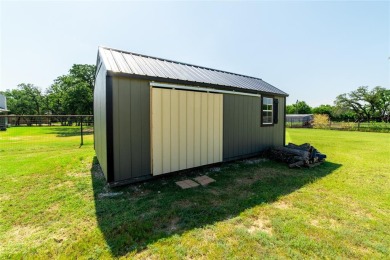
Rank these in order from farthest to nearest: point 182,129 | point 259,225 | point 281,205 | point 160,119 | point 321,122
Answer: point 321,122, point 182,129, point 160,119, point 281,205, point 259,225

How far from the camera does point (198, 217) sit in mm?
2652

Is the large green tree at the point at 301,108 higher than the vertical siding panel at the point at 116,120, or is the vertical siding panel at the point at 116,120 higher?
the large green tree at the point at 301,108

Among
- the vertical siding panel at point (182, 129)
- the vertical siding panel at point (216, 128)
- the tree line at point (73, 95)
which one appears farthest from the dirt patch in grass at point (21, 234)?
the tree line at point (73, 95)

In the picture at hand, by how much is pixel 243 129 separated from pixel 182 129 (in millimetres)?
2630

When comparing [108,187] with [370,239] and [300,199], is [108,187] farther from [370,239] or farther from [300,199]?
[370,239]

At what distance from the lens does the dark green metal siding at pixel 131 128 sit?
362 centimetres

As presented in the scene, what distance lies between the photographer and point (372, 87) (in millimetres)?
33781

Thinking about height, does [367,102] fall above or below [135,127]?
above

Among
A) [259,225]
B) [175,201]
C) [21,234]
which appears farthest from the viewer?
[175,201]

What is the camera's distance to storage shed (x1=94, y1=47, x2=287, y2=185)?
3.64 meters

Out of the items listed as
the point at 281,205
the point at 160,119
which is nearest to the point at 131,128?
the point at 160,119

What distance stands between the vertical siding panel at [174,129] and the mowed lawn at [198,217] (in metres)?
0.43

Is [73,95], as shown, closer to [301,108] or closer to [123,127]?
[123,127]

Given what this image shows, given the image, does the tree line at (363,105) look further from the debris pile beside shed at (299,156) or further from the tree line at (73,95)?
the tree line at (73,95)
